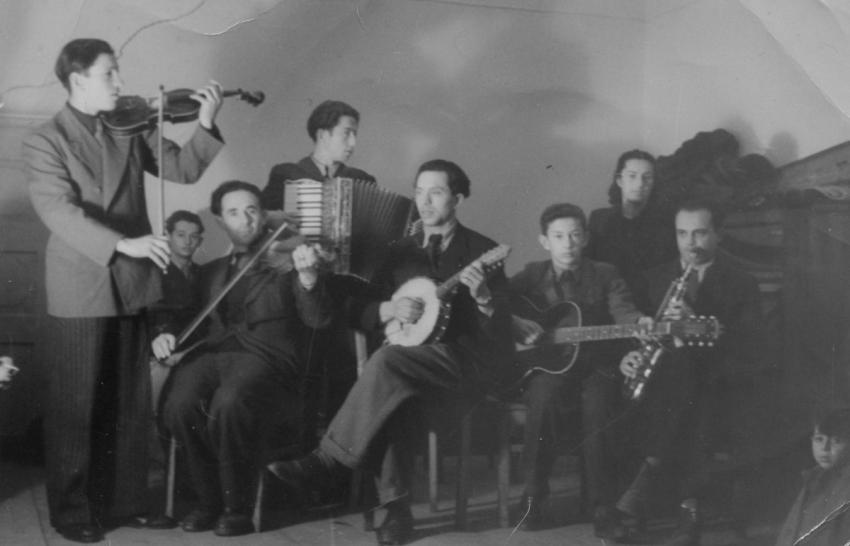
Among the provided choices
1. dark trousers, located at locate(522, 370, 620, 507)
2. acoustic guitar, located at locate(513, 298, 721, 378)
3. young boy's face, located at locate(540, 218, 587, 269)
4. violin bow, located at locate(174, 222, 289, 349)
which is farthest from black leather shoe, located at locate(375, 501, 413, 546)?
young boy's face, located at locate(540, 218, 587, 269)

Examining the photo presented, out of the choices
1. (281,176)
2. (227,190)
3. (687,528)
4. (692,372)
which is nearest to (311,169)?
(281,176)

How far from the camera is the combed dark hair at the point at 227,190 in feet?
9.57

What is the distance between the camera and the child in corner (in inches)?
142

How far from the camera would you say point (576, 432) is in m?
3.32

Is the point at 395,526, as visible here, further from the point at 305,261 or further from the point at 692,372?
the point at 692,372

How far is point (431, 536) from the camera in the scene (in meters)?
3.14

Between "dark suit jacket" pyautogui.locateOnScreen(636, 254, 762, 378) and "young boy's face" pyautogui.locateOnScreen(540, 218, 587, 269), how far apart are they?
9.5 inches

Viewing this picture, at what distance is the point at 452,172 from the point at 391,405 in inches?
27.9

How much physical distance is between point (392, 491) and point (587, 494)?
65 centimetres

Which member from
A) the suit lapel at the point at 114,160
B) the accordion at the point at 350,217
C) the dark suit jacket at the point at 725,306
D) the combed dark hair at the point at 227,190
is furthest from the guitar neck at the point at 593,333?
the suit lapel at the point at 114,160

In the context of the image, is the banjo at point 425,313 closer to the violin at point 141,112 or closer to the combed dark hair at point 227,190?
the combed dark hair at point 227,190

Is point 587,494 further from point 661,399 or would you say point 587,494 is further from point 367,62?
point 367,62

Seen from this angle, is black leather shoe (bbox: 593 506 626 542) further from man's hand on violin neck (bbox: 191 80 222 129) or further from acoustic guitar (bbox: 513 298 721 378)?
man's hand on violin neck (bbox: 191 80 222 129)

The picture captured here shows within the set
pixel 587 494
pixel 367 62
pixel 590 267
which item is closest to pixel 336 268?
pixel 367 62
